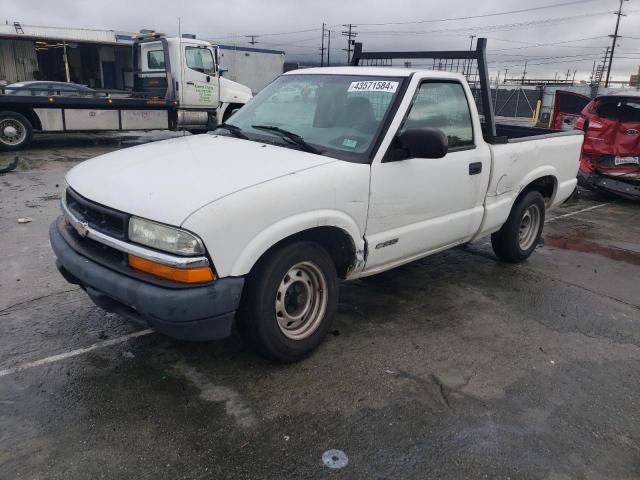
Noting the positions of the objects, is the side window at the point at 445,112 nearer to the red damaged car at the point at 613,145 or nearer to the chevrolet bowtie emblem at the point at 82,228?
the chevrolet bowtie emblem at the point at 82,228

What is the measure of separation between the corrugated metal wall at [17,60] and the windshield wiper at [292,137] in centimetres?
2250

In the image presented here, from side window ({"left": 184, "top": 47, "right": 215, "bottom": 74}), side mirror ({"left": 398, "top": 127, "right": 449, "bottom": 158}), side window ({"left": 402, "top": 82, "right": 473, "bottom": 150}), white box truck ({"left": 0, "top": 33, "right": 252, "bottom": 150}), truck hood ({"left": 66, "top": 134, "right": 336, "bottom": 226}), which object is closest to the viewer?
truck hood ({"left": 66, "top": 134, "right": 336, "bottom": 226})

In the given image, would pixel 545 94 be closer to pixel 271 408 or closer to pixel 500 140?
pixel 500 140

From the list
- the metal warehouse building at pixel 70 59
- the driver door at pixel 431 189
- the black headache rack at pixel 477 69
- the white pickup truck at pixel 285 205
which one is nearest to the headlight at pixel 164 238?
the white pickup truck at pixel 285 205

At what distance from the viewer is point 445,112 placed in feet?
13.6

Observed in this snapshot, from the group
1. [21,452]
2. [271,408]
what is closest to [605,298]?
[271,408]

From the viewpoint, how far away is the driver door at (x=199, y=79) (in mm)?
14094

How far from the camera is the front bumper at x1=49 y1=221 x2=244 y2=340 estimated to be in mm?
2674

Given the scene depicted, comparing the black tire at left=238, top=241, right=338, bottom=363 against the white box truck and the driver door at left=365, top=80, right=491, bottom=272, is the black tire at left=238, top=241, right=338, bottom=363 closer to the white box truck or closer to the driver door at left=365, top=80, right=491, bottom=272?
the driver door at left=365, top=80, right=491, bottom=272

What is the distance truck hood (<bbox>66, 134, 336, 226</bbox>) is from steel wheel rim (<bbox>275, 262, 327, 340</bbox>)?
0.64 m

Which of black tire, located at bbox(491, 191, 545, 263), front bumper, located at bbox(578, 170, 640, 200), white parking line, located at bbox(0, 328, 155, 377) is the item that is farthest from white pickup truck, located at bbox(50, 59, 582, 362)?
front bumper, located at bbox(578, 170, 640, 200)

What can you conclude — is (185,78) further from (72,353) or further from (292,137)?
(72,353)

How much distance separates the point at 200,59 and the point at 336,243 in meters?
12.4

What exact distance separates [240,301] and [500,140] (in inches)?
114
